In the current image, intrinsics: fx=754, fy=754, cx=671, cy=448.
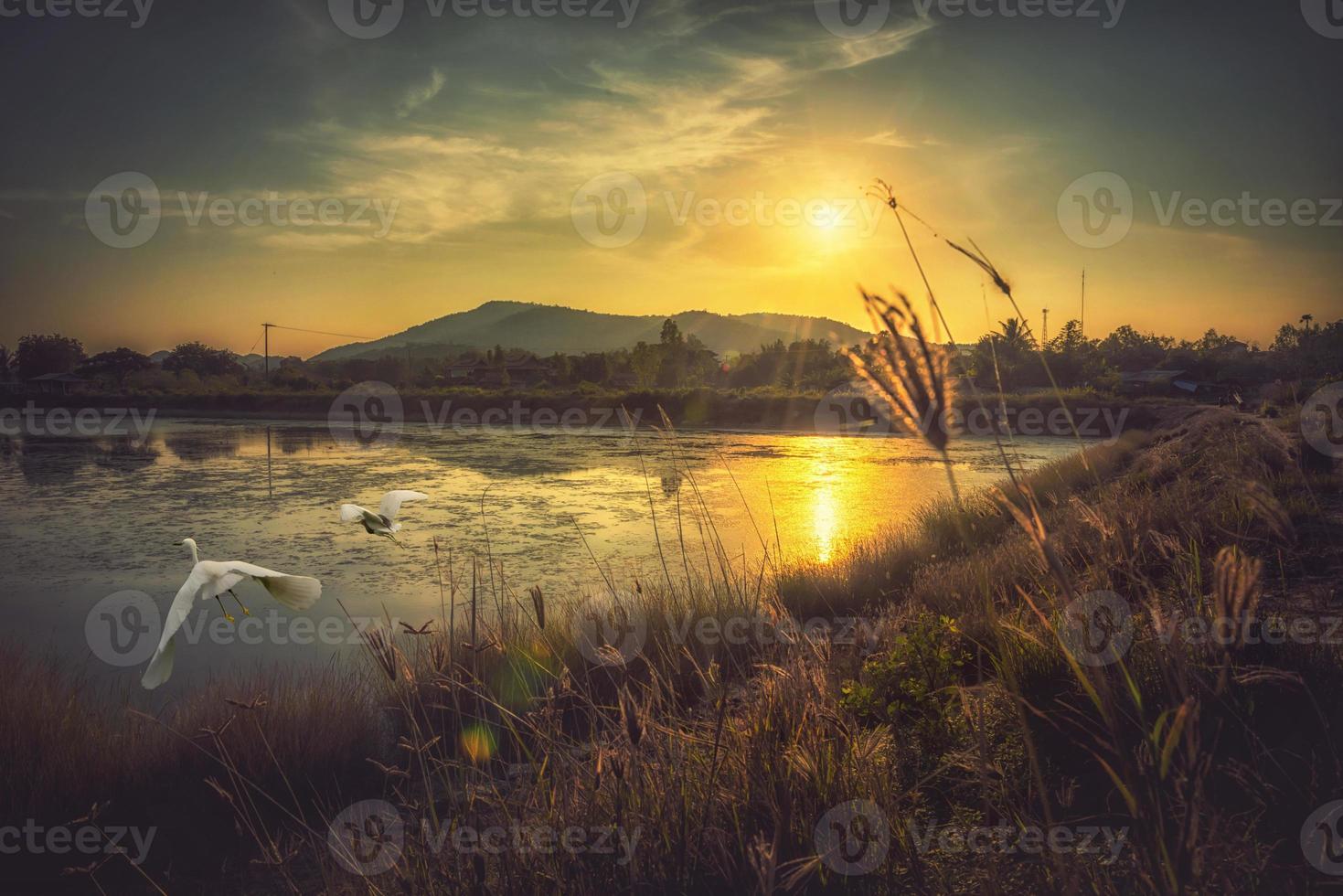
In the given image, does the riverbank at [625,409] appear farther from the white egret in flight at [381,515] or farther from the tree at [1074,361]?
the white egret in flight at [381,515]

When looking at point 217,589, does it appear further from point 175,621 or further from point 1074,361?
point 1074,361

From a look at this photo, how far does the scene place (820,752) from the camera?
2.37 meters

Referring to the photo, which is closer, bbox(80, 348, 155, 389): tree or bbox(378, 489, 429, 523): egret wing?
bbox(378, 489, 429, 523): egret wing

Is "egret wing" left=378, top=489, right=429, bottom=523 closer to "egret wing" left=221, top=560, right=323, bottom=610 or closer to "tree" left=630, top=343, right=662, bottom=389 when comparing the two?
"egret wing" left=221, top=560, right=323, bottom=610

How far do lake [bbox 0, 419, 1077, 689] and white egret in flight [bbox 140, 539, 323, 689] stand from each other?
67 mm

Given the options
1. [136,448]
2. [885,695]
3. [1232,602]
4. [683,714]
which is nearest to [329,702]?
[683,714]

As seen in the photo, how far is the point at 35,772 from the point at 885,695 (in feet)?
13.0

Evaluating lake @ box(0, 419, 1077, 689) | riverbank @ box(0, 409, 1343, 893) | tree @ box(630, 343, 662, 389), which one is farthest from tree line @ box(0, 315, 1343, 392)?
riverbank @ box(0, 409, 1343, 893)

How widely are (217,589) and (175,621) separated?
11cm

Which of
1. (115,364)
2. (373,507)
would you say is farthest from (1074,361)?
(115,364)

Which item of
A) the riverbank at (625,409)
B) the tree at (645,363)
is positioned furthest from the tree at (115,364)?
the tree at (645,363)

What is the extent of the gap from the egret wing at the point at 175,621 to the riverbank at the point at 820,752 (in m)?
0.79

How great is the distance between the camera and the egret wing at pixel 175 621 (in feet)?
2.64

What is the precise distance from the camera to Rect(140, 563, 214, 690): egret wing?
805mm
